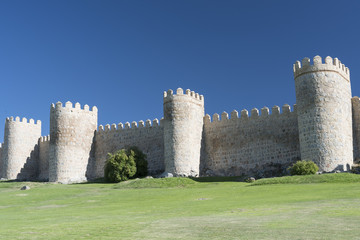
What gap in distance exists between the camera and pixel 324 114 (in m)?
29.8

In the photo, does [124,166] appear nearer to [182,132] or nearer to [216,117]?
[182,132]

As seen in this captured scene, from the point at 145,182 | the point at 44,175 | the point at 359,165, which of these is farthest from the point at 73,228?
the point at 44,175

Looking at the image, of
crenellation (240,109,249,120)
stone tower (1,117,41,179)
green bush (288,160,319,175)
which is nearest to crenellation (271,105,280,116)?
crenellation (240,109,249,120)

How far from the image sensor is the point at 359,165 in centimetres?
2952

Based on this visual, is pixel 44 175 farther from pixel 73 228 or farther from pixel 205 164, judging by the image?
pixel 73 228

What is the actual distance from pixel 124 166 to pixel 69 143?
27.1 feet

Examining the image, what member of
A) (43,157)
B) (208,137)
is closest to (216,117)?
(208,137)

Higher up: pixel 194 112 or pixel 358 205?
pixel 194 112

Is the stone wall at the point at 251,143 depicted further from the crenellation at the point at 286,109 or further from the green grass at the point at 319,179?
the green grass at the point at 319,179

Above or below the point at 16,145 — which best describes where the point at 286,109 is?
above

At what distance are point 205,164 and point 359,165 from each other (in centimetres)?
1289

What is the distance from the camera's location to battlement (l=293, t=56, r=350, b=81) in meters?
31.0

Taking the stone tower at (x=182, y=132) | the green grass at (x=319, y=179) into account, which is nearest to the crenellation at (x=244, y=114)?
the stone tower at (x=182, y=132)

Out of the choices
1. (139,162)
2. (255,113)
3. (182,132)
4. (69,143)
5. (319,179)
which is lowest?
(319,179)
